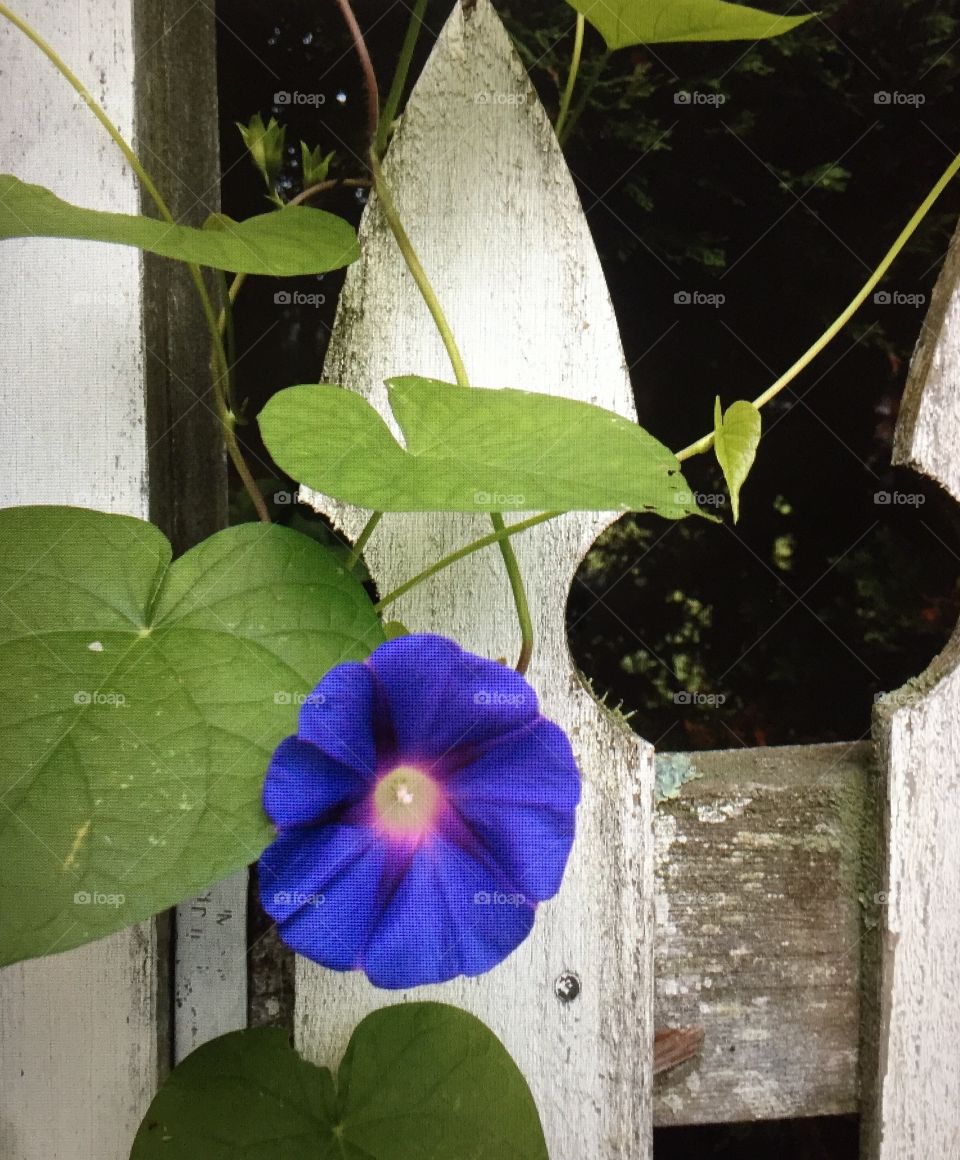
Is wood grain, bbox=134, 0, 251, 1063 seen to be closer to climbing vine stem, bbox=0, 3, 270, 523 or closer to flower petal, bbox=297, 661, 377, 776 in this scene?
climbing vine stem, bbox=0, 3, 270, 523

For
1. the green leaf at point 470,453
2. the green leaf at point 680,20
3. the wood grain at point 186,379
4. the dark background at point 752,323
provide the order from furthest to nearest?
the dark background at point 752,323 < the wood grain at point 186,379 < the green leaf at point 680,20 < the green leaf at point 470,453

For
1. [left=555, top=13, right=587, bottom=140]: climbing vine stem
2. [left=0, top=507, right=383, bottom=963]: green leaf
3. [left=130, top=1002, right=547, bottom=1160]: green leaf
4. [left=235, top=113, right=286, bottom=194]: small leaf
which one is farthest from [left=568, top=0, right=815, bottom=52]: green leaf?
[left=130, top=1002, right=547, bottom=1160]: green leaf

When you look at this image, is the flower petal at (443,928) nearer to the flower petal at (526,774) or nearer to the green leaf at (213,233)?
the flower petal at (526,774)

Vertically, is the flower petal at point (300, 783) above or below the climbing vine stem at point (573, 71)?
below

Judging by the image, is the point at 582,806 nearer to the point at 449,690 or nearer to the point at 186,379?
the point at 449,690

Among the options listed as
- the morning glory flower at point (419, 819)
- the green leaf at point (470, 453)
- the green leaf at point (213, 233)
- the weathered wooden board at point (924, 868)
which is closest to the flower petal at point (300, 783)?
the morning glory flower at point (419, 819)

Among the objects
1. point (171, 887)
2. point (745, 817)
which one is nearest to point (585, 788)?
point (745, 817)

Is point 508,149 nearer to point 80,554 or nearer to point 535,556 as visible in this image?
point 535,556

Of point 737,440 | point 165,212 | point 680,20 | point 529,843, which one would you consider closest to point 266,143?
point 165,212
